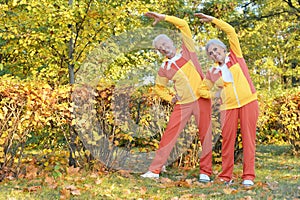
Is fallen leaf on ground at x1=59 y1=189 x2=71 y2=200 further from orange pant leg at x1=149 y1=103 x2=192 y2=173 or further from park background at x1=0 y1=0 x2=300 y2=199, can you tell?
orange pant leg at x1=149 y1=103 x2=192 y2=173

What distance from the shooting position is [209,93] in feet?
15.1

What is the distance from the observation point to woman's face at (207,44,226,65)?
14.4ft

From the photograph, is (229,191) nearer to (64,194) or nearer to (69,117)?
→ (64,194)

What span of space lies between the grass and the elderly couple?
0.26 m

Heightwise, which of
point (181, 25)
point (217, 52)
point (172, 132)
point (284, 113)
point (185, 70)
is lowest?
point (172, 132)

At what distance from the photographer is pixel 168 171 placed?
5.32 metres

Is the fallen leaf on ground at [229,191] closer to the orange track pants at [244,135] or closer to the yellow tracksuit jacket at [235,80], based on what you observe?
the orange track pants at [244,135]

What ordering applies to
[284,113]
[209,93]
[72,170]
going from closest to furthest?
[209,93] < [72,170] < [284,113]

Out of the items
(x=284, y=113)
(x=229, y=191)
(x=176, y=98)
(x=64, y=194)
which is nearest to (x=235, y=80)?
(x=176, y=98)

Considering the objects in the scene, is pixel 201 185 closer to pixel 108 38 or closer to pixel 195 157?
pixel 195 157

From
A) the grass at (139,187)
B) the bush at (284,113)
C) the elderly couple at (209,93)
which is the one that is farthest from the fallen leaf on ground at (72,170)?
the bush at (284,113)

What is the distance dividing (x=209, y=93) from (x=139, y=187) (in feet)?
4.19

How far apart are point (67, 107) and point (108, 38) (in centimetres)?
155

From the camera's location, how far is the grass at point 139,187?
3.75 metres
